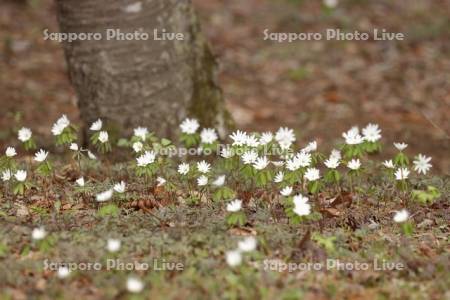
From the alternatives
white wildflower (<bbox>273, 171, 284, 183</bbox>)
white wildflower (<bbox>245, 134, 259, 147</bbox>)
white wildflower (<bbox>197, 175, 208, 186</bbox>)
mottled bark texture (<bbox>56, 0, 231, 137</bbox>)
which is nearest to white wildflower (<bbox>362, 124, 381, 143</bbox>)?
white wildflower (<bbox>273, 171, 284, 183</bbox>)

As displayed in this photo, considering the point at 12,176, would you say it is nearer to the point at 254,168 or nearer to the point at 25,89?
the point at 254,168

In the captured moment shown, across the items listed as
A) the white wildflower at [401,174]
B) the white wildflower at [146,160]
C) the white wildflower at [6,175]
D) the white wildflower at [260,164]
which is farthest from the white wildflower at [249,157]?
the white wildflower at [6,175]

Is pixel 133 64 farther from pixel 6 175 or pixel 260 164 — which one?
pixel 260 164

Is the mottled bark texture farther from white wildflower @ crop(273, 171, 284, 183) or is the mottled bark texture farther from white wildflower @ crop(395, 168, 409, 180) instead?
white wildflower @ crop(395, 168, 409, 180)

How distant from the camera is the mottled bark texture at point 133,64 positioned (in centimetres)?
578

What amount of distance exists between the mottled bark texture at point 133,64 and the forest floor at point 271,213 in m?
0.53

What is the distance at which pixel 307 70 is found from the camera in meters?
9.57

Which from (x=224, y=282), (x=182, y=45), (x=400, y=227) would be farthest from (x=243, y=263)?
(x=182, y=45)

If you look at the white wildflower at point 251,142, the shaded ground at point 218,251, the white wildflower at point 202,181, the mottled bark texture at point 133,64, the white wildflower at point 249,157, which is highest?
the mottled bark texture at point 133,64

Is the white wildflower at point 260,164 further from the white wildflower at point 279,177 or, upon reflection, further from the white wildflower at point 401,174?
the white wildflower at point 401,174

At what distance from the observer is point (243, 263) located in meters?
3.69

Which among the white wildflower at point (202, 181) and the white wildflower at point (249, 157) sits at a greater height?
the white wildflower at point (249, 157)

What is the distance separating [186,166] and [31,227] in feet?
3.64

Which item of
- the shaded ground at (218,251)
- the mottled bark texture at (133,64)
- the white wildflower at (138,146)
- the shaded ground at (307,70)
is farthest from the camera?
the shaded ground at (307,70)
